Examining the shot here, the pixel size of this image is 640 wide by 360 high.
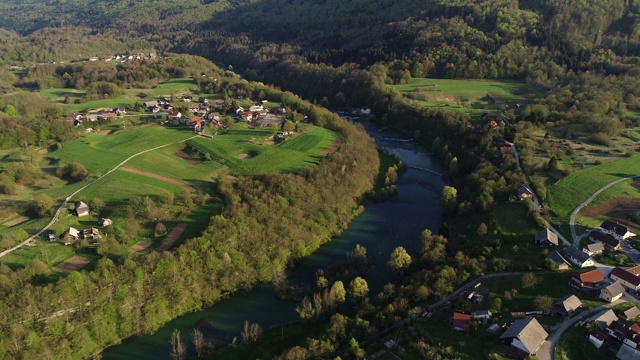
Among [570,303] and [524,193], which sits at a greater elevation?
[524,193]

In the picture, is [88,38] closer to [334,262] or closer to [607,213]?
[334,262]

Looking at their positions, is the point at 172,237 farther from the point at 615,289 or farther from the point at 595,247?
the point at 595,247

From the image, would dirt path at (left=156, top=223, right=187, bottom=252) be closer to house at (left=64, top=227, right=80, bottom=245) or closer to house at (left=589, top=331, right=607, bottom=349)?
house at (left=64, top=227, right=80, bottom=245)

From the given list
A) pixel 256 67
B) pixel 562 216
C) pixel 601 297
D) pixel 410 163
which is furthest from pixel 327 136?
pixel 256 67

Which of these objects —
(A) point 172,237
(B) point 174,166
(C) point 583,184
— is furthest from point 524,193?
(B) point 174,166

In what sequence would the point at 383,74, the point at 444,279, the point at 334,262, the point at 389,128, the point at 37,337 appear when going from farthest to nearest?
the point at 383,74
the point at 389,128
the point at 334,262
the point at 444,279
the point at 37,337

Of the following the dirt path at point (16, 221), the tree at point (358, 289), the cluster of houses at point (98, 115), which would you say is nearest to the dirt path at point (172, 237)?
the dirt path at point (16, 221)
